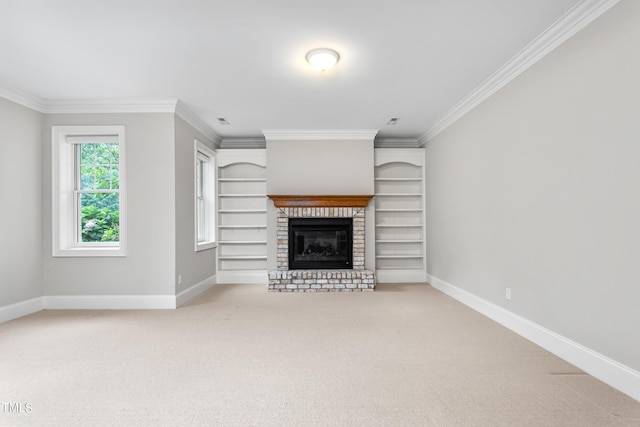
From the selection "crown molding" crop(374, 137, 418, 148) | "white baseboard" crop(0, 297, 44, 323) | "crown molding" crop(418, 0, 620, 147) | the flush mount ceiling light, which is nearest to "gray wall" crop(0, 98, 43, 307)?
"white baseboard" crop(0, 297, 44, 323)

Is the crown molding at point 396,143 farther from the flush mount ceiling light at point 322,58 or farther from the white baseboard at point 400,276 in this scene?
the flush mount ceiling light at point 322,58

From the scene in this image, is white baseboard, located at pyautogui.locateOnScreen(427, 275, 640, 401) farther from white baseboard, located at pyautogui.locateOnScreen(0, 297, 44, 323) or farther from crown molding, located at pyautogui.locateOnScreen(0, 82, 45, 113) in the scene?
crown molding, located at pyautogui.locateOnScreen(0, 82, 45, 113)

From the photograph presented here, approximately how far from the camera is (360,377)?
7.77 feet

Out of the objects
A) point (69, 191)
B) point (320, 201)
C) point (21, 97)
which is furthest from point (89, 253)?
point (320, 201)

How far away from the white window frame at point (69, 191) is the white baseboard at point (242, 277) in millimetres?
2001

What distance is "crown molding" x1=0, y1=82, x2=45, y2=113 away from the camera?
374cm

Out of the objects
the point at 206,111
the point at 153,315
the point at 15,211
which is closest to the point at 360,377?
the point at 153,315

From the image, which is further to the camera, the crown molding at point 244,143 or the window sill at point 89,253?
the crown molding at point 244,143

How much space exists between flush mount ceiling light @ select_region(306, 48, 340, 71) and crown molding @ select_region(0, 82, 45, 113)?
11.3ft

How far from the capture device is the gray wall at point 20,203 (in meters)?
3.78

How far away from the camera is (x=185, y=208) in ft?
15.4

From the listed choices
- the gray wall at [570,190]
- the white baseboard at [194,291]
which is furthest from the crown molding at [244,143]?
the gray wall at [570,190]

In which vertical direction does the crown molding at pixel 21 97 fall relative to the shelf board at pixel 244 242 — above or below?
above

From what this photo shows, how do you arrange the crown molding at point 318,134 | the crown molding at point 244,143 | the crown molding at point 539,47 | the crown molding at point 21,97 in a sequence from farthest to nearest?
the crown molding at point 244,143 < the crown molding at point 318,134 < the crown molding at point 21,97 < the crown molding at point 539,47
